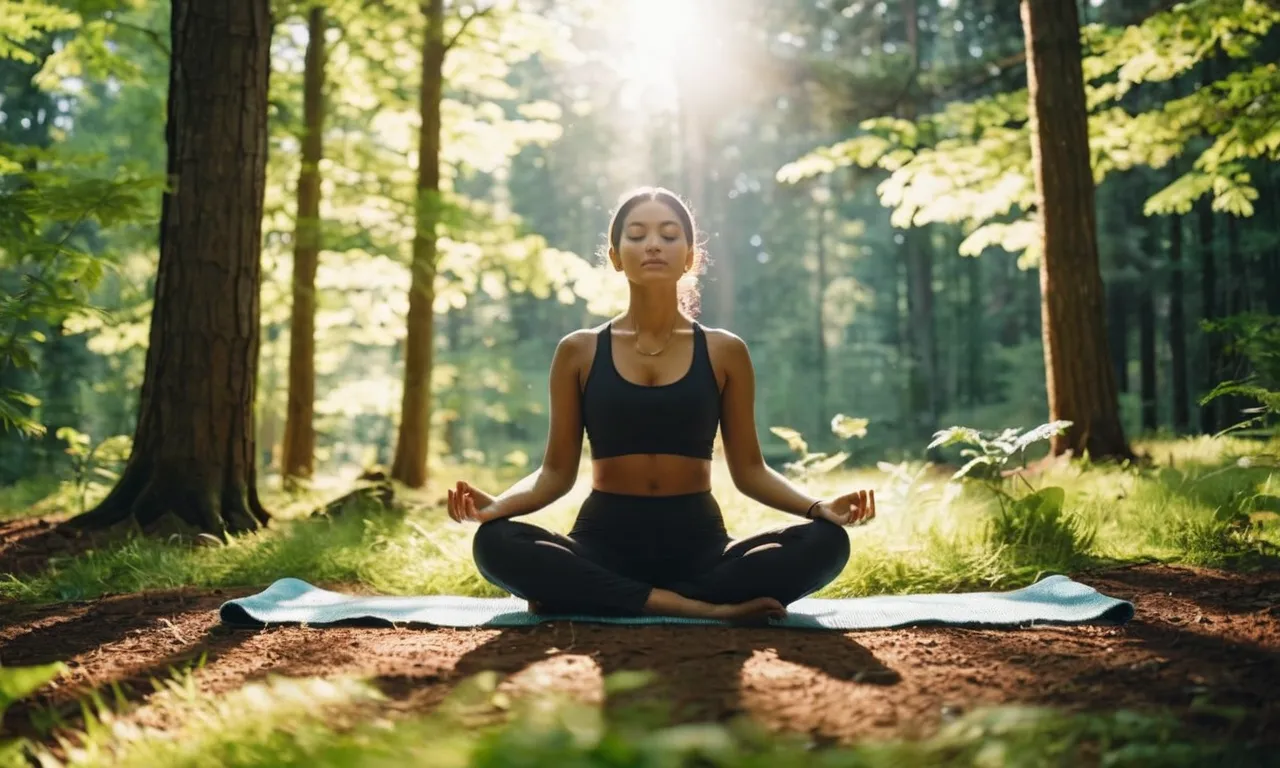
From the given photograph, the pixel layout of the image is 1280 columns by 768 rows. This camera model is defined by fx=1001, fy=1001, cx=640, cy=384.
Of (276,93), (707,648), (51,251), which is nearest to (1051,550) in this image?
(707,648)

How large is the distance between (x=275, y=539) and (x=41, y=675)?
11.8ft

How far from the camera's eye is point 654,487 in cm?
374

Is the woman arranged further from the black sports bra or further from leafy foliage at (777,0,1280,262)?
leafy foliage at (777,0,1280,262)

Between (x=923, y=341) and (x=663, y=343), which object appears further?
(x=923, y=341)

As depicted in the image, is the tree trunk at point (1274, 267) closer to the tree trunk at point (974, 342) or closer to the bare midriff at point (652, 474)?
the tree trunk at point (974, 342)

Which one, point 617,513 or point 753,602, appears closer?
point 753,602

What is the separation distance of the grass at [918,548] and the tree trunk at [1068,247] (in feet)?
3.98

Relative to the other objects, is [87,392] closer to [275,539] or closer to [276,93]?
[276,93]

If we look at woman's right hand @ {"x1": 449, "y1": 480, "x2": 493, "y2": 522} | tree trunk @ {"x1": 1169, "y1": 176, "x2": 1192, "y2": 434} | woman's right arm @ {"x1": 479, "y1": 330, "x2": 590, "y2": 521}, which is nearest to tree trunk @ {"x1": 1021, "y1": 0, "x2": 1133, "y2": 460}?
woman's right arm @ {"x1": 479, "y1": 330, "x2": 590, "y2": 521}

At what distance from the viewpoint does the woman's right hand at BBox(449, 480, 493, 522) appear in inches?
138

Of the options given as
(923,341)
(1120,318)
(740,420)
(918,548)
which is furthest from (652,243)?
(923,341)

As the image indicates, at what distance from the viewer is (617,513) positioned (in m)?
3.73

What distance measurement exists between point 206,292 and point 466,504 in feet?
10.5

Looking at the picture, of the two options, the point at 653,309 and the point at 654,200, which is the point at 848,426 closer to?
the point at 653,309
